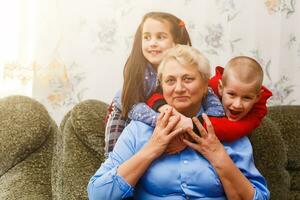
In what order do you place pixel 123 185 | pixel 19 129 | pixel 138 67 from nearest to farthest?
pixel 123 185
pixel 138 67
pixel 19 129

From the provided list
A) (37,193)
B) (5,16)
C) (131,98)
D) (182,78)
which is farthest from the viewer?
(5,16)

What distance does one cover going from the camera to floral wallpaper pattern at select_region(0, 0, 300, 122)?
1727 millimetres

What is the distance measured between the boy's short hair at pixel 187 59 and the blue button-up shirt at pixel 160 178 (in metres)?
0.20

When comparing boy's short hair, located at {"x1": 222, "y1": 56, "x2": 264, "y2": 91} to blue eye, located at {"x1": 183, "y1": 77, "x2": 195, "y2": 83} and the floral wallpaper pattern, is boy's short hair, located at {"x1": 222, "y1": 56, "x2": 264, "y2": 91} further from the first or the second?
the floral wallpaper pattern

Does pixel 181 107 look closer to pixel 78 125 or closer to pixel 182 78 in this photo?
pixel 182 78

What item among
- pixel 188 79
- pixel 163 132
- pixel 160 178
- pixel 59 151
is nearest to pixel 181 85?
pixel 188 79

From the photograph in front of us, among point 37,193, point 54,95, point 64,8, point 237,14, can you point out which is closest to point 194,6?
point 237,14

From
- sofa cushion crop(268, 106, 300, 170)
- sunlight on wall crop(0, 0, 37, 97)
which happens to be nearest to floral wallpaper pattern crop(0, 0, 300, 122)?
sunlight on wall crop(0, 0, 37, 97)

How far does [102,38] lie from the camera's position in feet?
5.76

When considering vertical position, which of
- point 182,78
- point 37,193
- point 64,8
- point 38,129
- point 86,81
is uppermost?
point 64,8

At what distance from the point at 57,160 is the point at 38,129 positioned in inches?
5.1

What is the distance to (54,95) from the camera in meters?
1.76

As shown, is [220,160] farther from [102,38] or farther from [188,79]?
[102,38]

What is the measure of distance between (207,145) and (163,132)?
133mm
